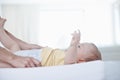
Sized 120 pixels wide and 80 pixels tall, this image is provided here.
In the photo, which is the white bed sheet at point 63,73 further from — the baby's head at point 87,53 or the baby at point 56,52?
the baby's head at point 87,53

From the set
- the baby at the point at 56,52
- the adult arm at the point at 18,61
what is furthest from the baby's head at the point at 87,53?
the adult arm at the point at 18,61

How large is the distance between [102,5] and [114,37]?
549mm

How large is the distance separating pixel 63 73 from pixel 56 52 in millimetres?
318

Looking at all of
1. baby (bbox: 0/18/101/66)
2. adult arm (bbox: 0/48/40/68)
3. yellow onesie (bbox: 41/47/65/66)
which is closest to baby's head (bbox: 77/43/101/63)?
baby (bbox: 0/18/101/66)

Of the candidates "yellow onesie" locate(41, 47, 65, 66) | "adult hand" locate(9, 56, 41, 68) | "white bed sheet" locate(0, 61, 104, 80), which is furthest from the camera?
"yellow onesie" locate(41, 47, 65, 66)

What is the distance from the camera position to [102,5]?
12.4ft

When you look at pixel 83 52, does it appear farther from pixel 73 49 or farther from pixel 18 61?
pixel 18 61

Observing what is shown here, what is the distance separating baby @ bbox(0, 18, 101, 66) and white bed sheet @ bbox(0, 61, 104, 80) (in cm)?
19

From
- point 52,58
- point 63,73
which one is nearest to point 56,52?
point 52,58

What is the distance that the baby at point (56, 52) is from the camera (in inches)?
34.8

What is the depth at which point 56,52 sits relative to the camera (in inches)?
39.0

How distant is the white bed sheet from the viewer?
0.67m

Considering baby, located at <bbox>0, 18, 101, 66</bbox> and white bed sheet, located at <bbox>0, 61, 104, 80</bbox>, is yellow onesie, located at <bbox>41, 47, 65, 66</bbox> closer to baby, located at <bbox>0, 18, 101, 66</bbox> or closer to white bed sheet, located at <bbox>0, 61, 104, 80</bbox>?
baby, located at <bbox>0, 18, 101, 66</bbox>

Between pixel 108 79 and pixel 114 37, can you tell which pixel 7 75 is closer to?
pixel 108 79
